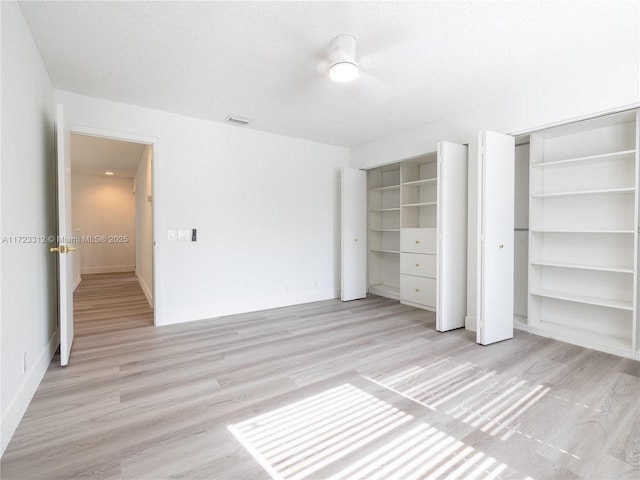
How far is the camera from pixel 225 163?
4090 millimetres

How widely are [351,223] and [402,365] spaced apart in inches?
104

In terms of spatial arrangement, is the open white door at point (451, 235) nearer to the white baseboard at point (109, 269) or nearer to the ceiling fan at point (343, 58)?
the ceiling fan at point (343, 58)

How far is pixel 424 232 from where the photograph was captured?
14.2 ft

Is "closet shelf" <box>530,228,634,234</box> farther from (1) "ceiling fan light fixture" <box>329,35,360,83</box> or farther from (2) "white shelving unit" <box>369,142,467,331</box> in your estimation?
(1) "ceiling fan light fixture" <box>329,35,360,83</box>

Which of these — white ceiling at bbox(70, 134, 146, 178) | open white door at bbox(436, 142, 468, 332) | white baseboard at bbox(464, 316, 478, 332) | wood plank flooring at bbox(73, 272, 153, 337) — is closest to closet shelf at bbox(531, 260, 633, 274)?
open white door at bbox(436, 142, 468, 332)

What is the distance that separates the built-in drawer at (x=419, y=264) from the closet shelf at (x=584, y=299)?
1187 millimetres

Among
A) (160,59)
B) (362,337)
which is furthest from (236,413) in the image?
(160,59)

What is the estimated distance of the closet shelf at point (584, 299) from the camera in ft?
9.07

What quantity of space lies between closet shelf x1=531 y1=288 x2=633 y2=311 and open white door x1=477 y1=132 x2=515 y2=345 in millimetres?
355

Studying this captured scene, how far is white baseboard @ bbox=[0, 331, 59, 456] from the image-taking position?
1616 mm

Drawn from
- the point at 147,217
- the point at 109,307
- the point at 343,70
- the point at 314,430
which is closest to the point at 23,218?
the point at 314,430

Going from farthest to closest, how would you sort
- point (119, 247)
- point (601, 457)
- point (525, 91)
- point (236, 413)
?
point (119, 247)
point (525, 91)
point (236, 413)
point (601, 457)

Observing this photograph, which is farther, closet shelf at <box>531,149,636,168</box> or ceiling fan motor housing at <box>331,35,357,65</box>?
closet shelf at <box>531,149,636,168</box>

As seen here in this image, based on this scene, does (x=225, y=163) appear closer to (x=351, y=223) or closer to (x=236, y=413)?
(x=351, y=223)
